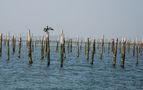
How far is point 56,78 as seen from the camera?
→ 33.3 meters

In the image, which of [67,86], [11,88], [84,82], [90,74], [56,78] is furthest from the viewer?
[90,74]

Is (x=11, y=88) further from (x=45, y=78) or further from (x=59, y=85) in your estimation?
(x=45, y=78)

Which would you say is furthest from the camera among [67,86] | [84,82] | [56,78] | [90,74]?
[90,74]

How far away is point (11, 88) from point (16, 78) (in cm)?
586

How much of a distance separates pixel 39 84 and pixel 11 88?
3222mm

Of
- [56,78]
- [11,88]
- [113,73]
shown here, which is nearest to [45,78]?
[56,78]

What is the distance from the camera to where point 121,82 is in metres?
32.2

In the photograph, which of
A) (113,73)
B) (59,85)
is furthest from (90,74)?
(59,85)

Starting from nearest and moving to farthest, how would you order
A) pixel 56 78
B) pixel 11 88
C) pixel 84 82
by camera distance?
pixel 11 88 < pixel 84 82 < pixel 56 78

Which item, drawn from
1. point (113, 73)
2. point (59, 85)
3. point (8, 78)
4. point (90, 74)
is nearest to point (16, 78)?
point (8, 78)

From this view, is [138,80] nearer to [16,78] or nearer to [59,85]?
[59,85]

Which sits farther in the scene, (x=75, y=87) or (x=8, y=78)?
(x=8, y=78)

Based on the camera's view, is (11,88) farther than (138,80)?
No

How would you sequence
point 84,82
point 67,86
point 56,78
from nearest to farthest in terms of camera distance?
point 67,86 < point 84,82 < point 56,78
